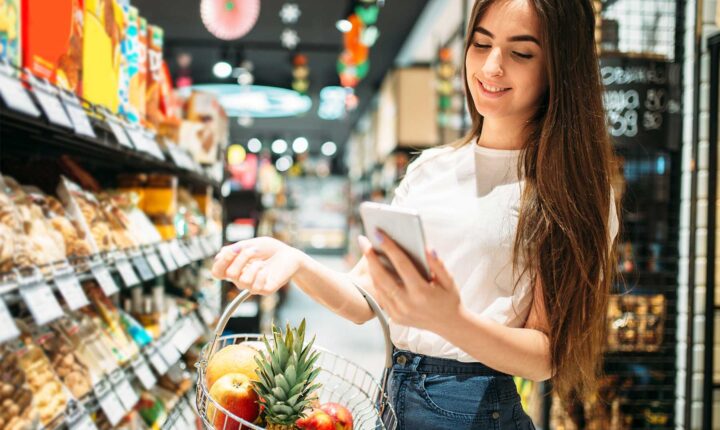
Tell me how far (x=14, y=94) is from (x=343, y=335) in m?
6.83

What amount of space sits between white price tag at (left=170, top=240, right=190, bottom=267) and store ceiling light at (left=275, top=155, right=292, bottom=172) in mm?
22516

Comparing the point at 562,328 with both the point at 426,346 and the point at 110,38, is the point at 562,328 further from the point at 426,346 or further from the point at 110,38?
the point at 110,38

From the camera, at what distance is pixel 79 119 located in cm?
173

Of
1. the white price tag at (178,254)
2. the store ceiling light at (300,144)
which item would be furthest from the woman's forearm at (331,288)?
the store ceiling light at (300,144)

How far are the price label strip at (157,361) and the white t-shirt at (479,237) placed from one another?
1.36 meters

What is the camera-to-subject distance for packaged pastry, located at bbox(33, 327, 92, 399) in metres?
1.88

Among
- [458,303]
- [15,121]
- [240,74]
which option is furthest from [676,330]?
[240,74]

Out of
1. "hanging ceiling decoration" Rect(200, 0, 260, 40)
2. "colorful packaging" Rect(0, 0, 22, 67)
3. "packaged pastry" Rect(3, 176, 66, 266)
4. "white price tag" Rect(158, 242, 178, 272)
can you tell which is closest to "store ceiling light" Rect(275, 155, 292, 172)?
"hanging ceiling decoration" Rect(200, 0, 260, 40)

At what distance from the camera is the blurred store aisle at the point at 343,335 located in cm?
668

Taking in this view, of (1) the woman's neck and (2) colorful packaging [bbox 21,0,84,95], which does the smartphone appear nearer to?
(1) the woman's neck

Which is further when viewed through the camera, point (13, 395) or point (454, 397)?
point (13, 395)

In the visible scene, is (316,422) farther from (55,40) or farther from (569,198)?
(55,40)

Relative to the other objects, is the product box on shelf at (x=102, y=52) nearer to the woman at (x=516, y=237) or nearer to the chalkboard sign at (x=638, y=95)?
the woman at (x=516, y=237)

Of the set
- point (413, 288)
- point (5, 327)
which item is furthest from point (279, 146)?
point (413, 288)
